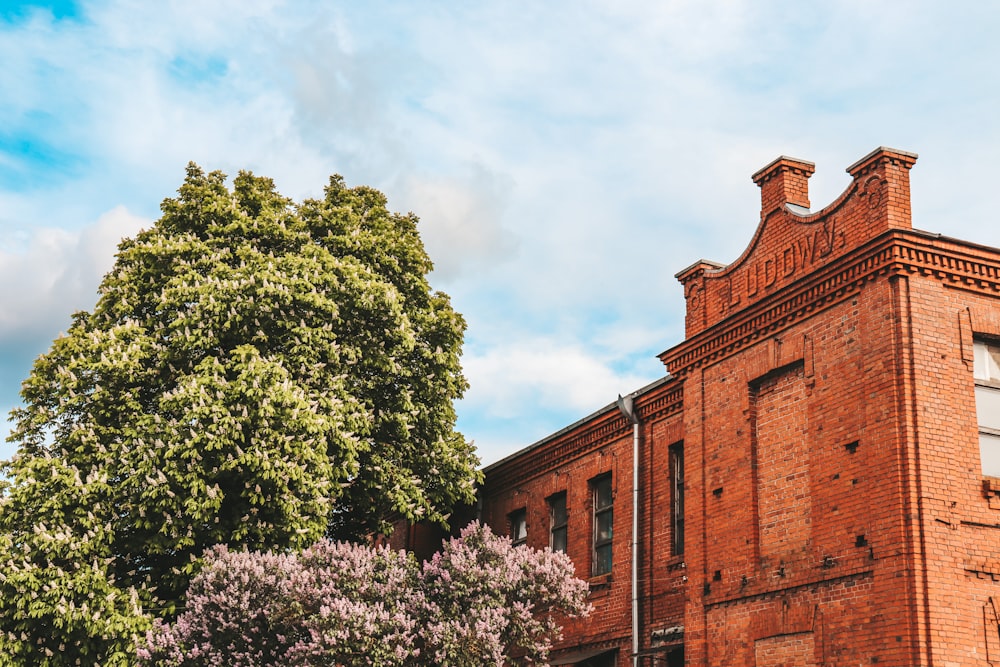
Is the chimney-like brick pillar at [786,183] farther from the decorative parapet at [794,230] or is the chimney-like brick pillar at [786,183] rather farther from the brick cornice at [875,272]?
the brick cornice at [875,272]

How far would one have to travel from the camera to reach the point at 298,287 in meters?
19.5

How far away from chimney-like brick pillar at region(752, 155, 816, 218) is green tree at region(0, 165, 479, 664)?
7.46 metres

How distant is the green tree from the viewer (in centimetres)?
1775

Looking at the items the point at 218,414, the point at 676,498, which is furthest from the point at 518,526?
the point at 218,414

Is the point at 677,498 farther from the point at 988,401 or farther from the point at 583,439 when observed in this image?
the point at 988,401

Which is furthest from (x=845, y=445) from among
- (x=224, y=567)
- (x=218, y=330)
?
(x=218, y=330)

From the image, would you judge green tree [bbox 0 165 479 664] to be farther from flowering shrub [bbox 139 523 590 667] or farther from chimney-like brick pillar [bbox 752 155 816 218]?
chimney-like brick pillar [bbox 752 155 816 218]

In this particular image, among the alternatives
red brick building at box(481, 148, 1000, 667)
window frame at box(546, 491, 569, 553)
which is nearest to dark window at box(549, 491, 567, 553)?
window frame at box(546, 491, 569, 553)

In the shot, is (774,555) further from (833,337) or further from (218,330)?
(218,330)

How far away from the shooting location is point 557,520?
23.0 meters

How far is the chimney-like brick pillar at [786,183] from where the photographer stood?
16.7 m

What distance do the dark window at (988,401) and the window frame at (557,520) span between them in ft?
32.7

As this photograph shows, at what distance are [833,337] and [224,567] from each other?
9.82 m

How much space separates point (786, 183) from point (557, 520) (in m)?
9.46
